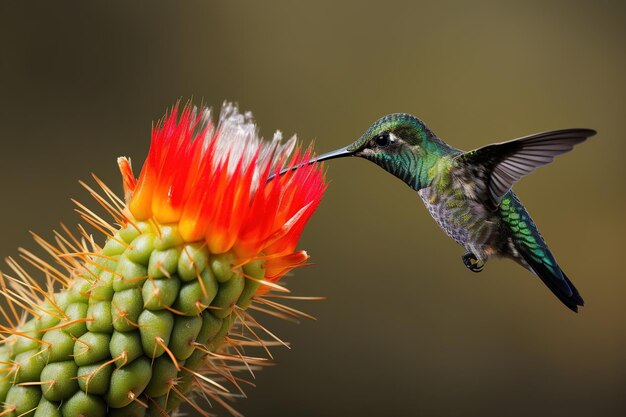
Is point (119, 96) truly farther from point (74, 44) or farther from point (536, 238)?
point (536, 238)

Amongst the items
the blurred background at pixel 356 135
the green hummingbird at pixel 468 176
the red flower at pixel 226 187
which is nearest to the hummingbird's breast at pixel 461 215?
the green hummingbird at pixel 468 176

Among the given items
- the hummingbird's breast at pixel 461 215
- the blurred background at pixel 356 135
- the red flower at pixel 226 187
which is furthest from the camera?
the blurred background at pixel 356 135

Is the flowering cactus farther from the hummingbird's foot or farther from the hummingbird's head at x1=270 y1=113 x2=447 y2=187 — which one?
the hummingbird's foot

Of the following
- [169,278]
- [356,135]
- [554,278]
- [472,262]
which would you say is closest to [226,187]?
[169,278]

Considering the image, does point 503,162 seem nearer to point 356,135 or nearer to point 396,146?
point 396,146

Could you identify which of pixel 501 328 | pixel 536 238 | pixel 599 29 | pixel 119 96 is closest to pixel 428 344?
pixel 501 328

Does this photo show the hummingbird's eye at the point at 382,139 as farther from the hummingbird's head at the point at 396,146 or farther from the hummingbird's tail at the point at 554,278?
the hummingbird's tail at the point at 554,278
